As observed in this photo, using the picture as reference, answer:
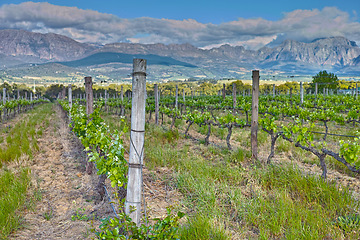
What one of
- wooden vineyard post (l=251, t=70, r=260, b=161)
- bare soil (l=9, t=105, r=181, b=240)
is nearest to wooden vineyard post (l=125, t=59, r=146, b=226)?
bare soil (l=9, t=105, r=181, b=240)

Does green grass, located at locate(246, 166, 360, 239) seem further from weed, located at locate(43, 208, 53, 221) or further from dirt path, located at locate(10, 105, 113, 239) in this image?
weed, located at locate(43, 208, 53, 221)

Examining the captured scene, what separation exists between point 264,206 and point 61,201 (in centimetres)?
370

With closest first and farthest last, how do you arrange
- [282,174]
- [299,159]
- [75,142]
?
[282,174] < [299,159] < [75,142]

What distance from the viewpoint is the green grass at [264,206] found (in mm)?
3182

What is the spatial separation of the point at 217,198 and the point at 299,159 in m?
4.18

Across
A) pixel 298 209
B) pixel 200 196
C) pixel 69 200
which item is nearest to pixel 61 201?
pixel 69 200

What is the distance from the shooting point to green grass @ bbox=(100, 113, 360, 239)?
10.4ft

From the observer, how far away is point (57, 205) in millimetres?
4535

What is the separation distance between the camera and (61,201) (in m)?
4.70

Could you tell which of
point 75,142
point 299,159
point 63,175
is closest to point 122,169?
point 63,175

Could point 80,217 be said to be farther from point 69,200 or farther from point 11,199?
point 11,199

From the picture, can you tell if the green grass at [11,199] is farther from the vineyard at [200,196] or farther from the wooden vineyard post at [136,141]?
the wooden vineyard post at [136,141]

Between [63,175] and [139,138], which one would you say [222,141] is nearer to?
[63,175]

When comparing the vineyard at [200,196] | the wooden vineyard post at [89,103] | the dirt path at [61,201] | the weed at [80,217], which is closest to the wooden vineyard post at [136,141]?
the vineyard at [200,196]
